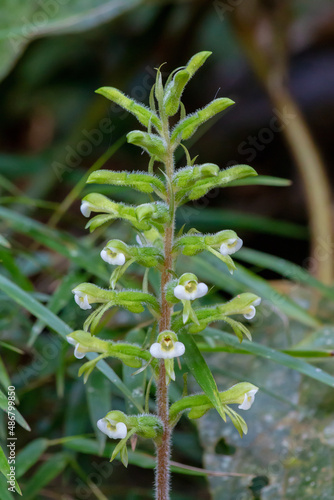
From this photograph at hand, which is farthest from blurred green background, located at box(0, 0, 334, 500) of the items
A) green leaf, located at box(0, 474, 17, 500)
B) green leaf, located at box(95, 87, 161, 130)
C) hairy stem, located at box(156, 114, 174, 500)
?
green leaf, located at box(95, 87, 161, 130)

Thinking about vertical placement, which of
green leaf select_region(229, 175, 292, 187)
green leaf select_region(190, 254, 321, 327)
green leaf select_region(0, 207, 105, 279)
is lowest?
green leaf select_region(0, 207, 105, 279)

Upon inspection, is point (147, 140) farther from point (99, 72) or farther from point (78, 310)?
point (99, 72)

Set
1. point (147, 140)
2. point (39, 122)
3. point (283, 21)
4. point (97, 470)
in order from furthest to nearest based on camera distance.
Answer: point (39, 122)
point (283, 21)
point (97, 470)
point (147, 140)

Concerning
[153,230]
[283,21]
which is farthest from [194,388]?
[283,21]
